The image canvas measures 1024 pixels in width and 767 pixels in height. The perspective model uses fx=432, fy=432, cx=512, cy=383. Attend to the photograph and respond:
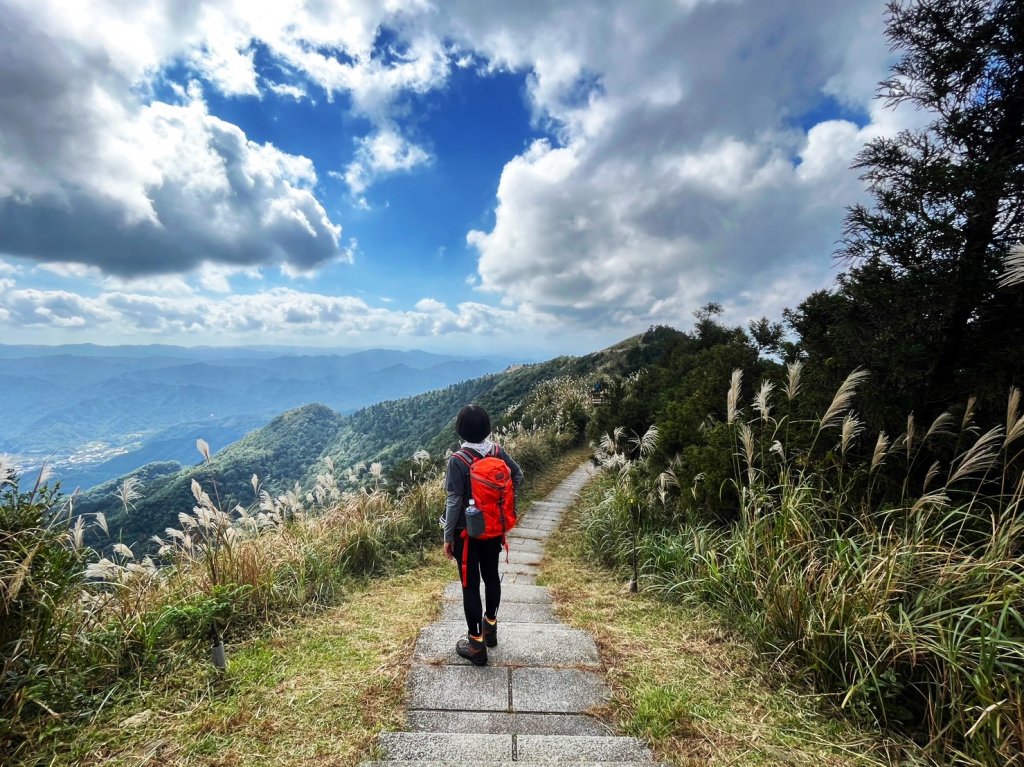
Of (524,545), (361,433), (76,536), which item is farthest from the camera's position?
(361,433)

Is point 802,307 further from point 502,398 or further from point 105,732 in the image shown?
point 502,398

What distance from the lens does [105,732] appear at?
7.43 feet

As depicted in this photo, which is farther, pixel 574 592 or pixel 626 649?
pixel 574 592

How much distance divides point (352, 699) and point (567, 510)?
20.4 feet

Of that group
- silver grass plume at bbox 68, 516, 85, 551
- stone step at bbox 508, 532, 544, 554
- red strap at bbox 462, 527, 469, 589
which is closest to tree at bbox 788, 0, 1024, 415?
red strap at bbox 462, 527, 469, 589

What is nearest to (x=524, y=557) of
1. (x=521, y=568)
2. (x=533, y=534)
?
(x=521, y=568)

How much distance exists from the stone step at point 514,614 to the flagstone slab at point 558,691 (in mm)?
877

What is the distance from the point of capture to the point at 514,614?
4109 mm

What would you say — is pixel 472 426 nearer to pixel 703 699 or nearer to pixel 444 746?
pixel 444 746

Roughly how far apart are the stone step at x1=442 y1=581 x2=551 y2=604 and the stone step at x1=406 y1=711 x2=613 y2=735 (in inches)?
76.8

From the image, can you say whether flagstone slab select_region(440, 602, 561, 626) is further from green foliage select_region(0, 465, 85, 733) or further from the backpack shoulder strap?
green foliage select_region(0, 465, 85, 733)

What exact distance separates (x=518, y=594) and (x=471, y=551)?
198 cm

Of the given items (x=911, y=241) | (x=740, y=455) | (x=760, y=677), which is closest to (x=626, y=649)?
(x=760, y=677)

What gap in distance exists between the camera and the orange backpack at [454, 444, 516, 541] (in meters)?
2.98
